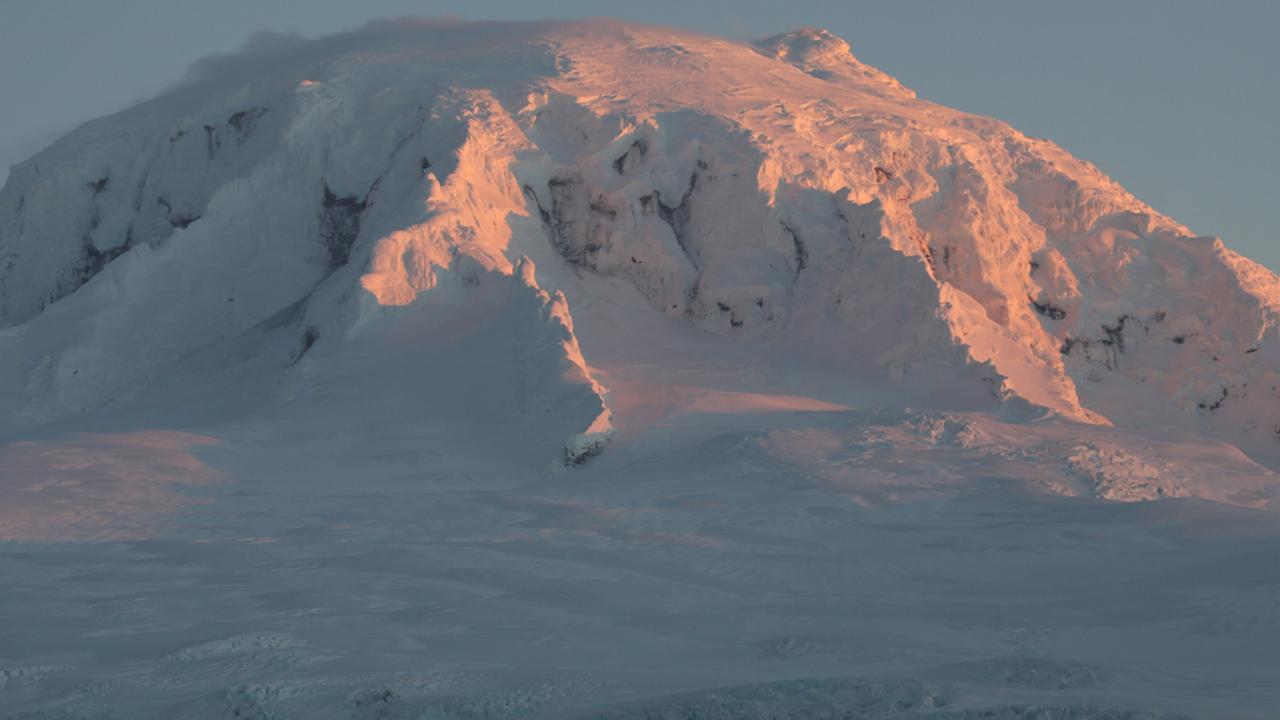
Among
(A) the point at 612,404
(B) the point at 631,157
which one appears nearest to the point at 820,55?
(B) the point at 631,157

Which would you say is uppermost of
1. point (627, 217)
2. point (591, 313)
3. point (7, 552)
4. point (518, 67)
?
point (518, 67)

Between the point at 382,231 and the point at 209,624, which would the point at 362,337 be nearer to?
the point at 382,231

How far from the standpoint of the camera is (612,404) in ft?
76.4

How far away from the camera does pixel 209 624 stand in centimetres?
1311

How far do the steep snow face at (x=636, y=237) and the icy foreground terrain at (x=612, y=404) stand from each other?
0.09 meters

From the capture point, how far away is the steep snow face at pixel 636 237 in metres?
26.8

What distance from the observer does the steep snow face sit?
26.8 metres

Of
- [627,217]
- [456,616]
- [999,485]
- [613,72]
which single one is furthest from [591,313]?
[456,616]

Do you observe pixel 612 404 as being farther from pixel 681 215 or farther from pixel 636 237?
pixel 681 215

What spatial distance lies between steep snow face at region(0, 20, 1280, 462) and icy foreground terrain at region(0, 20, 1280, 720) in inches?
3.7

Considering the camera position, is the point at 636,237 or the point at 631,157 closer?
the point at 636,237

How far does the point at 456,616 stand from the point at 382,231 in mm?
14891

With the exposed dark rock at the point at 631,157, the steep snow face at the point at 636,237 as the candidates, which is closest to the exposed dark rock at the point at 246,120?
the steep snow face at the point at 636,237

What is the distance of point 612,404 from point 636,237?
20.8 feet
